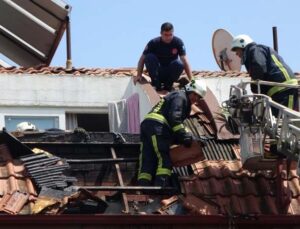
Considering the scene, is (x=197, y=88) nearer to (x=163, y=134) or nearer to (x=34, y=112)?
(x=163, y=134)

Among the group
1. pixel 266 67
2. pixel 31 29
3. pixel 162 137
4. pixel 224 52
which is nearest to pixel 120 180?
pixel 162 137

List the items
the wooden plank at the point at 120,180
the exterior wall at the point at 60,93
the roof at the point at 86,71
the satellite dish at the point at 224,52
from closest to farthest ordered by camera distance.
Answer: the wooden plank at the point at 120,180, the exterior wall at the point at 60,93, the roof at the point at 86,71, the satellite dish at the point at 224,52

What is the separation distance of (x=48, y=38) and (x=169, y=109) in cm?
812

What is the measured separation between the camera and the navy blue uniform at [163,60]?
16.4m

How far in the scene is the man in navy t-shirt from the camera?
16344 mm

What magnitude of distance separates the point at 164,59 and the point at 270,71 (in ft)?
9.20

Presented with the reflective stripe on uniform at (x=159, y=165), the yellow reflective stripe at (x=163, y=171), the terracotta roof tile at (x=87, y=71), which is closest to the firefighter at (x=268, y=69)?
the reflective stripe on uniform at (x=159, y=165)

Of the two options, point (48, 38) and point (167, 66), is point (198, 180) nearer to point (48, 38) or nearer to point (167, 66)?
point (167, 66)

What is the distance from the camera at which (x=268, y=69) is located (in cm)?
1419

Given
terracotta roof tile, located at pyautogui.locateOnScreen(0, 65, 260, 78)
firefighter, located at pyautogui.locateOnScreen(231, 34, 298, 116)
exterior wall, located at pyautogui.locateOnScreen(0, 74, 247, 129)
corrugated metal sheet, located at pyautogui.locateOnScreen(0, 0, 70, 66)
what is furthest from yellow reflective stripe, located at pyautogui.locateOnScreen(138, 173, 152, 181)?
corrugated metal sheet, located at pyautogui.locateOnScreen(0, 0, 70, 66)

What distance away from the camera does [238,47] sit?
14422 mm

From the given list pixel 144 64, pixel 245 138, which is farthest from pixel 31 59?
pixel 245 138

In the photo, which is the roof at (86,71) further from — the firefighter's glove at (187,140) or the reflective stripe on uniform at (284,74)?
the firefighter's glove at (187,140)

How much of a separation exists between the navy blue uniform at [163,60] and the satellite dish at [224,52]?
4.28m
